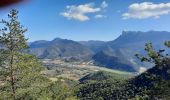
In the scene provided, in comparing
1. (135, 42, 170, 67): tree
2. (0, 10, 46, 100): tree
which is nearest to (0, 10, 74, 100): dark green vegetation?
(0, 10, 46, 100): tree

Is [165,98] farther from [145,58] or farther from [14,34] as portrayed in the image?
[14,34]

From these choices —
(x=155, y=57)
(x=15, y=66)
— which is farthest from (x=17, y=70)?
(x=155, y=57)

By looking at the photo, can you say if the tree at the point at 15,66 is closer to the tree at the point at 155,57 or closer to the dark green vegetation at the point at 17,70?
the dark green vegetation at the point at 17,70

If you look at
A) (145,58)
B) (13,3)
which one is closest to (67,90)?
(145,58)

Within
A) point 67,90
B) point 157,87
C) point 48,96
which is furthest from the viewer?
point 67,90

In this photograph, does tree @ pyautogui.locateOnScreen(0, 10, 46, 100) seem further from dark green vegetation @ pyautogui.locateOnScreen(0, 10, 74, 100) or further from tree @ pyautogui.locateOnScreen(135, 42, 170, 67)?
tree @ pyautogui.locateOnScreen(135, 42, 170, 67)

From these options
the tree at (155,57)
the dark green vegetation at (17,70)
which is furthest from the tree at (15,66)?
the tree at (155,57)

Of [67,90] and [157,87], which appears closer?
[157,87]

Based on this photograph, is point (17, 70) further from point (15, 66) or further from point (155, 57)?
point (155, 57)
